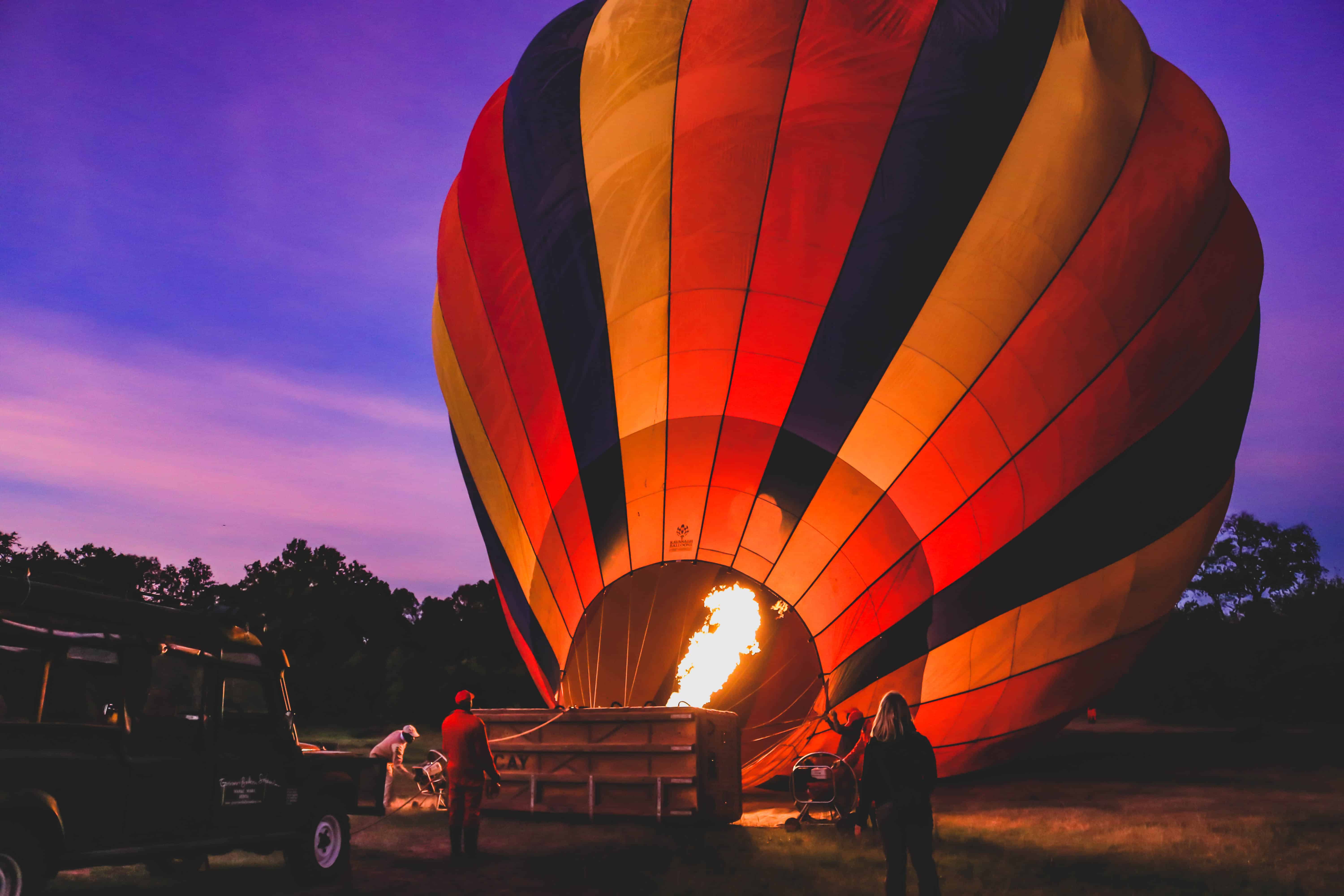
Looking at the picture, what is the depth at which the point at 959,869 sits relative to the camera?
18.6 ft

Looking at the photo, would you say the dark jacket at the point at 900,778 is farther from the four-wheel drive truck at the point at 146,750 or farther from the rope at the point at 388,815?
the rope at the point at 388,815

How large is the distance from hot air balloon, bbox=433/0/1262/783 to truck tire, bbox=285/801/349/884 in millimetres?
3763

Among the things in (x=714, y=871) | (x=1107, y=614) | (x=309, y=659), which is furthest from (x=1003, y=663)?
(x=309, y=659)

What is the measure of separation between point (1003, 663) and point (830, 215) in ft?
14.4

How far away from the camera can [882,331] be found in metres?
8.38

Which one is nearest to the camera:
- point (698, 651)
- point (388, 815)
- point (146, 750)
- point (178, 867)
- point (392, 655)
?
point (146, 750)

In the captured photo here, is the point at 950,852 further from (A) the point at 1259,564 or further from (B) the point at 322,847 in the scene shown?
(A) the point at 1259,564

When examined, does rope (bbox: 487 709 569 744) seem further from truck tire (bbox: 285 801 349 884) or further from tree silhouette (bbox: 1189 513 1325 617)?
tree silhouette (bbox: 1189 513 1325 617)

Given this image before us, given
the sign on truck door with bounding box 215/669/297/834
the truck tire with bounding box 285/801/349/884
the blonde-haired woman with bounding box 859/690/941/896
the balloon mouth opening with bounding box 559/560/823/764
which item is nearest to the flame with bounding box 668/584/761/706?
the balloon mouth opening with bounding box 559/560/823/764

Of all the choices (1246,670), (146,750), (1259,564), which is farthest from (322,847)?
(1259,564)

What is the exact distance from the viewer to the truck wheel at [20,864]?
385cm

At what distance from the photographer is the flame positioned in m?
10.4

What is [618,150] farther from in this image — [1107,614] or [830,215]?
[1107,614]

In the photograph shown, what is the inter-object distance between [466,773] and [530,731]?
76.1 inches
